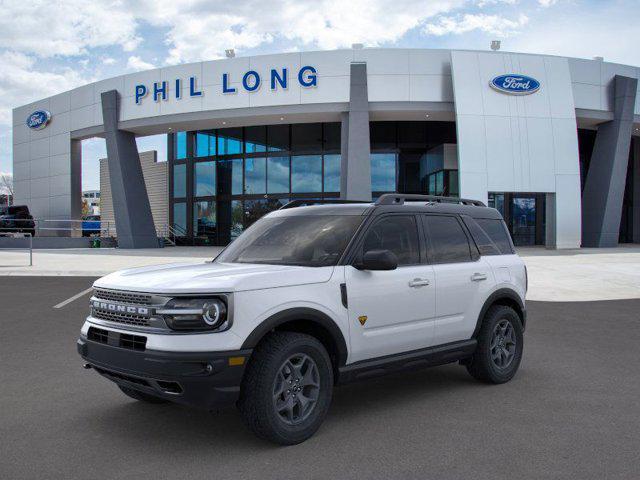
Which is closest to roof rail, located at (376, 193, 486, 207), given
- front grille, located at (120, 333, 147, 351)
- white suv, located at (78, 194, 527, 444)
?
white suv, located at (78, 194, 527, 444)

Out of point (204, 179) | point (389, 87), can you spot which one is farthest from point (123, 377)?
point (204, 179)

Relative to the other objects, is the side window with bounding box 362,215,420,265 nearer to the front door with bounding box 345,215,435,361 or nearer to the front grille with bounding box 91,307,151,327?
the front door with bounding box 345,215,435,361

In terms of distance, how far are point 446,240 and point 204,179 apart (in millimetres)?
32873

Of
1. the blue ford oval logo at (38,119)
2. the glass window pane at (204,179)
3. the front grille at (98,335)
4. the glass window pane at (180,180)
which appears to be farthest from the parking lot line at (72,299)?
the blue ford oval logo at (38,119)

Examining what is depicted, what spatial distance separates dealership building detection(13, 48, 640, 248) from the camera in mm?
26391

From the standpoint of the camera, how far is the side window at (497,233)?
20.4 feet

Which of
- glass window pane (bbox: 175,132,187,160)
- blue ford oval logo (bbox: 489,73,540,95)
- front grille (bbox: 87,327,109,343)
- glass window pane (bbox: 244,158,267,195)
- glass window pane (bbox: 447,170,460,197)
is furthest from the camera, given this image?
glass window pane (bbox: 175,132,187,160)

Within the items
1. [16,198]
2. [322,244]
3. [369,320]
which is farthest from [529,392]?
[16,198]

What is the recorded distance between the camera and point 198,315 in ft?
12.6

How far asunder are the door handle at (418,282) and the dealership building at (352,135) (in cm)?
2136

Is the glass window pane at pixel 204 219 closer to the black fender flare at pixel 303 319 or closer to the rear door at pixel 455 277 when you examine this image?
the rear door at pixel 455 277

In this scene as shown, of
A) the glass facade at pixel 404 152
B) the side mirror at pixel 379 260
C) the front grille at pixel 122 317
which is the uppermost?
the glass facade at pixel 404 152

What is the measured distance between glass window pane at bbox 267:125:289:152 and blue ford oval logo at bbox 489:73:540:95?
12.7m

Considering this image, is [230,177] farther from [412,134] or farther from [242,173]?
[412,134]
